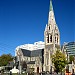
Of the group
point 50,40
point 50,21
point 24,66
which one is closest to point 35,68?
point 24,66

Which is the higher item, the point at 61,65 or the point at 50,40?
the point at 50,40

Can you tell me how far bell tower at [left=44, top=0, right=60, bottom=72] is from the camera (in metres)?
95.1

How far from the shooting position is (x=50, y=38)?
322ft

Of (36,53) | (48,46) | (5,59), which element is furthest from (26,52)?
(48,46)

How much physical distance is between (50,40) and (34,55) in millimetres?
18726

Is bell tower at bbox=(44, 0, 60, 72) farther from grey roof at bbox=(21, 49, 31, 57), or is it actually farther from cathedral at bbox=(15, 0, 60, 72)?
grey roof at bbox=(21, 49, 31, 57)

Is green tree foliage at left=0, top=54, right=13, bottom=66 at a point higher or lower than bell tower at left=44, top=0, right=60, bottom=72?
lower

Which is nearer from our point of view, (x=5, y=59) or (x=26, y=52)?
(x=5, y=59)

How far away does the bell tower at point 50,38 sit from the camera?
3745 inches

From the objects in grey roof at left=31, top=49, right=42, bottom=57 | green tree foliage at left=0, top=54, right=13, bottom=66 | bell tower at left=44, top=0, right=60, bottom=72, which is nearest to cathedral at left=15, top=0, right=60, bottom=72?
bell tower at left=44, top=0, right=60, bottom=72

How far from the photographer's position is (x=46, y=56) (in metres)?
96.8

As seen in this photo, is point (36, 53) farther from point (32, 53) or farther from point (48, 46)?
point (48, 46)

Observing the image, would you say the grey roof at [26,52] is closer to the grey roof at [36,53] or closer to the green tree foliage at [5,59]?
the grey roof at [36,53]

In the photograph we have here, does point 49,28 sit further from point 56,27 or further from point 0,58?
point 0,58
